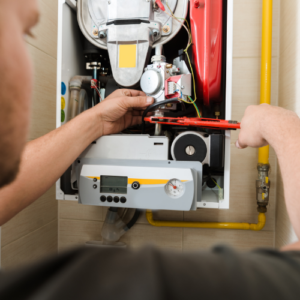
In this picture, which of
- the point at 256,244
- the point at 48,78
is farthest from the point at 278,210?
the point at 48,78

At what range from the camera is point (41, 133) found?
1291mm

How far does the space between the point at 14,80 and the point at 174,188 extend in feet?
2.18

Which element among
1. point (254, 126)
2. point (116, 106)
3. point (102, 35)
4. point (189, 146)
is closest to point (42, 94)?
point (102, 35)

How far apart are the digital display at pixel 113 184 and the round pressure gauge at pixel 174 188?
6.0 inches

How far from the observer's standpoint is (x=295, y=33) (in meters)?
1.02

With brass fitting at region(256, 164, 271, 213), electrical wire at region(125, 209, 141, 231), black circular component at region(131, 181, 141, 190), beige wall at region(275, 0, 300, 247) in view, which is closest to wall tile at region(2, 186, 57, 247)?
electrical wire at region(125, 209, 141, 231)

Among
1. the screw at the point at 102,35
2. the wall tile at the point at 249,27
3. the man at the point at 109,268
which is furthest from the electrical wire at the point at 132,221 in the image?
the man at the point at 109,268

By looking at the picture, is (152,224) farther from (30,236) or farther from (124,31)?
(124,31)

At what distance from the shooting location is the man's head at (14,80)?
0.19 metres

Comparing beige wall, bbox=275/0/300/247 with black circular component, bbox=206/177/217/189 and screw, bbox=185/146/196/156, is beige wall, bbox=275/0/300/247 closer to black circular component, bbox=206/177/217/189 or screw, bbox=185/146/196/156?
black circular component, bbox=206/177/217/189

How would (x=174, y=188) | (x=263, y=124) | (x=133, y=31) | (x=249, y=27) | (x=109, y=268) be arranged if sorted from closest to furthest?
(x=109, y=268) < (x=263, y=124) < (x=174, y=188) < (x=133, y=31) < (x=249, y=27)

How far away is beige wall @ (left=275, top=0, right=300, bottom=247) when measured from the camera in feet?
3.29

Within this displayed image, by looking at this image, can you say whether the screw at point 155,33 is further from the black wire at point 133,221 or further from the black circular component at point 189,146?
the black wire at point 133,221

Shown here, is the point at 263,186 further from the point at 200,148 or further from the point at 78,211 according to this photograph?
the point at 78,211
